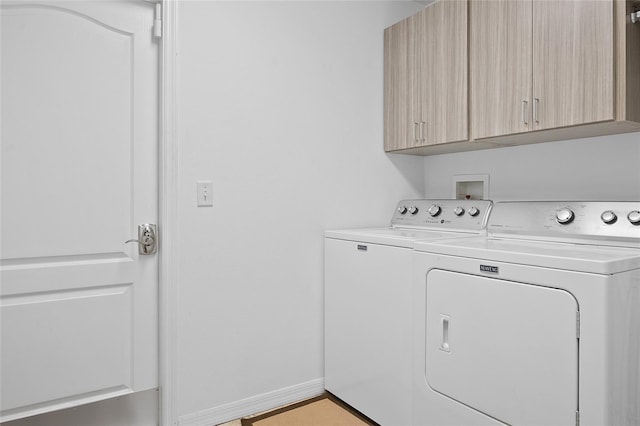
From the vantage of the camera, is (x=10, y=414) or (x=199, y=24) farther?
(x=199, y=24)

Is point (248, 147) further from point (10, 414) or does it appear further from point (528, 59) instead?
point (10, 414)

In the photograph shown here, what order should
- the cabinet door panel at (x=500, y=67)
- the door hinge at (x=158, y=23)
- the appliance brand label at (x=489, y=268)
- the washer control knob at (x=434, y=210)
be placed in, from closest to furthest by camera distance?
the appliance brand label at (x=489, y=268) < the cabinet door panel at (x=500, y=67) < the door hinge at (x=158, y=23) < the washer control knob at (x=434, y=210)

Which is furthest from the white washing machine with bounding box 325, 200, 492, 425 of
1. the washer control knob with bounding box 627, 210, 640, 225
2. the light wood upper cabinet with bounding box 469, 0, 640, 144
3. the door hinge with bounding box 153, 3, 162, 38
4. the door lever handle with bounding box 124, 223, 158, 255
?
the door hinge with bounding box 153, 3, 162, 38

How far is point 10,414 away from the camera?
1684mm

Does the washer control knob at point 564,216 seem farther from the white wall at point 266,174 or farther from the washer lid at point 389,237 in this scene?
the white wall at point 266,174

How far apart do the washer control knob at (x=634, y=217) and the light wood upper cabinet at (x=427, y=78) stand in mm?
762

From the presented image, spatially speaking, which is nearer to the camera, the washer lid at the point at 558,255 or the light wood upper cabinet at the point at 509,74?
the washer lid at the point at 558,255

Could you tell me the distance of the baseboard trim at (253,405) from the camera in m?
1.96

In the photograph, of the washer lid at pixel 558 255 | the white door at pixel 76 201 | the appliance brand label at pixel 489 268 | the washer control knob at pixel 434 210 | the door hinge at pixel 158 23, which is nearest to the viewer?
the washer lid at pixel 558 255

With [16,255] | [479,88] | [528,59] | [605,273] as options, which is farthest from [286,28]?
[605,273]

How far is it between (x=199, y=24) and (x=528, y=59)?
146cm

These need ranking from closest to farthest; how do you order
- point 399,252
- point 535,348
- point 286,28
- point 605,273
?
1. point 605,273
2. point 535,348
3. point 399,252
4. point 286,28

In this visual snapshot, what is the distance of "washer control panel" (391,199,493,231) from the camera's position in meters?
2.13

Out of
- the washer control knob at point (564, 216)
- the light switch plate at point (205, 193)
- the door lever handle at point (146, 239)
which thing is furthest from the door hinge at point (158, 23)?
the washer control knob at point (564, 216)
